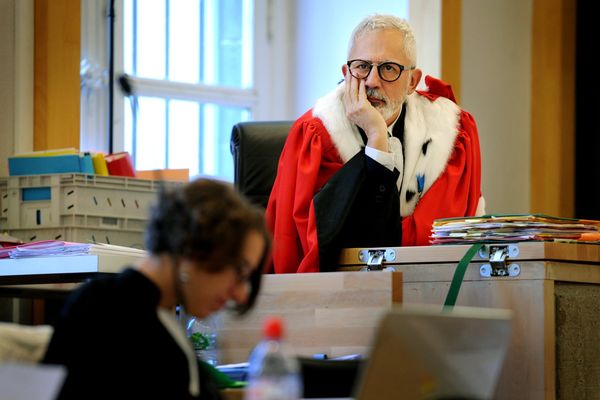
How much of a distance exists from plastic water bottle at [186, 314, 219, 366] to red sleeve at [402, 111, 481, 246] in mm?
750

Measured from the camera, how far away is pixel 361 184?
2965 mm

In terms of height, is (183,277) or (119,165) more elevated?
(119,165)

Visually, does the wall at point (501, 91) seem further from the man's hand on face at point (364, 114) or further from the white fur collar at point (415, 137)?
the man's hand on face at point (364, 114)

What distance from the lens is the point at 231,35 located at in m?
4.77

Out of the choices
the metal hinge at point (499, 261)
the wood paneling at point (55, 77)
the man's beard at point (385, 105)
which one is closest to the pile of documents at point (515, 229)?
the metal hinge at point (499, 261)

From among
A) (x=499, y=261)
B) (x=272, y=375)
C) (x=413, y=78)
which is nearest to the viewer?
(x=272, y=375)

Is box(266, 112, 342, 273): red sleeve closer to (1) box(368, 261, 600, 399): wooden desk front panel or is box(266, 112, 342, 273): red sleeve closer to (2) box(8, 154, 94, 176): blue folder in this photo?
(1) box(368, 261, 600, 399): wooden desk front panel

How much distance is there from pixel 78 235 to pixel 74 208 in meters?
0.09

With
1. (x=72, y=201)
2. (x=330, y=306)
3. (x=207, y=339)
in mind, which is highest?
(x=72, y=201)

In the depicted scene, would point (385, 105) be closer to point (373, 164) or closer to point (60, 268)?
point (373, 164)

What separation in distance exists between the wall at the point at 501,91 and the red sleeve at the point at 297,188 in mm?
1816

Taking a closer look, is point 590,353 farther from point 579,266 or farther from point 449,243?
point 449,243

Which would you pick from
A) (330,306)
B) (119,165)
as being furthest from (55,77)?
(330,306)

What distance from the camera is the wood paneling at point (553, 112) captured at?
5.07 meters
